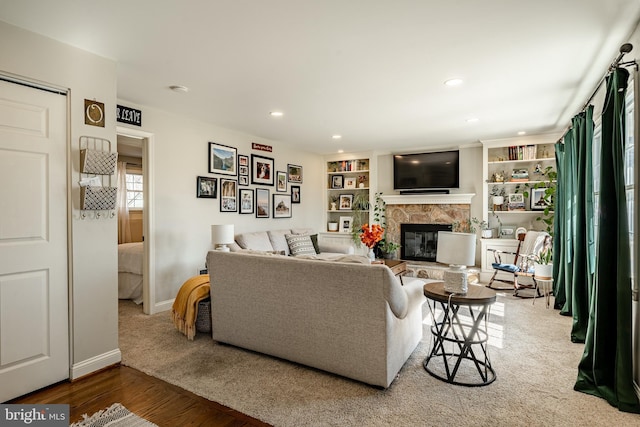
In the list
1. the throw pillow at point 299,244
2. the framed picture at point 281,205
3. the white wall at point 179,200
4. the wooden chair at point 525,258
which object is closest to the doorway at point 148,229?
the white wall at point 179,200

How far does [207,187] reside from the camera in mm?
4711

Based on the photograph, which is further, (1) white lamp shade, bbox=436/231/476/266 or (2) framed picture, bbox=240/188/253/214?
(2) framed picture, bbox=240/188/253/214

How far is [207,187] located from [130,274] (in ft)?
5.09

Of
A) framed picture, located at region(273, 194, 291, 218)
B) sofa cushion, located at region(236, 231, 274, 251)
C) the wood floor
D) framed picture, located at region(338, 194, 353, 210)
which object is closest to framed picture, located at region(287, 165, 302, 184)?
framed picture, located at region(273, 194, 291, 218)

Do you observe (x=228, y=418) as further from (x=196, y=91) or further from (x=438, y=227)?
(x=438, y=227)

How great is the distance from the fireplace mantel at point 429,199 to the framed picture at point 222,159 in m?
3.14

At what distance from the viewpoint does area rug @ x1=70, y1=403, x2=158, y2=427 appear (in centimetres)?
196

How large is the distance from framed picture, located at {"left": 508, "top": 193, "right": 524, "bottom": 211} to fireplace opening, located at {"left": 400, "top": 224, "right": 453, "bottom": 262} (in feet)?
3.84

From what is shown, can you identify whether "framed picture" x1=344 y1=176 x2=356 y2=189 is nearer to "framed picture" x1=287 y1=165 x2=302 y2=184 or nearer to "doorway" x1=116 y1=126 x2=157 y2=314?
"framed picture" x1=287 y1=165 x2=302 y2=184

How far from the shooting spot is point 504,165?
5949mm

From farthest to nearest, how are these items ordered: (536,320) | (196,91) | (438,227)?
(438,227), (536,320), (196,91)

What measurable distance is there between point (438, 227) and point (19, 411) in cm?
603

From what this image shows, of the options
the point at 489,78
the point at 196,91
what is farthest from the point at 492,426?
the point at 196,91

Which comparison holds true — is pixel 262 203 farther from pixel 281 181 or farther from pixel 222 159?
pixel 222 159
